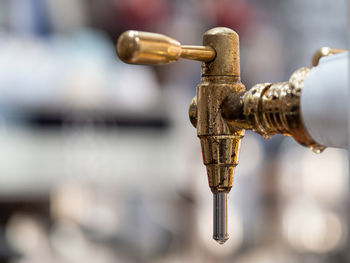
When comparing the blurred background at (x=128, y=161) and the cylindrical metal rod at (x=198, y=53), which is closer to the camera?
the cylindrical metal rod at (x=198, y=53)

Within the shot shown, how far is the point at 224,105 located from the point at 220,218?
0.07 metres

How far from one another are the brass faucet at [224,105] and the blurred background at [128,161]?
4.65 feet

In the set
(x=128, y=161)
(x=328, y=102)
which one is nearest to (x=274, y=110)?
(x=328, y=102)

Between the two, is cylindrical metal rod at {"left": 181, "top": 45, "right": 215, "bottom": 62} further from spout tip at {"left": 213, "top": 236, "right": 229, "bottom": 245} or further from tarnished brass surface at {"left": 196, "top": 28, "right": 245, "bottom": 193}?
spout tip at {"left": 213, "top": 236, "right": 229, "bottom": 245}

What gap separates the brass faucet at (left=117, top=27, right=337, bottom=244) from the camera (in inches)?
12.6

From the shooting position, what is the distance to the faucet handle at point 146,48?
31cm

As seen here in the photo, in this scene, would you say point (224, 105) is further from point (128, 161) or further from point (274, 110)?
point (128, 161)

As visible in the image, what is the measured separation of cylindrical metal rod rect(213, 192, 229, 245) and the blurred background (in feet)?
4.63

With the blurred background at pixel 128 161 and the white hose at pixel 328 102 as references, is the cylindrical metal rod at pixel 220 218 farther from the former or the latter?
the blurred background at pixel 128 161

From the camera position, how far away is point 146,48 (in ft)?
1.01

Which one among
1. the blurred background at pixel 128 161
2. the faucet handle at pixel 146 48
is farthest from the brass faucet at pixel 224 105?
the blurred background at pixel 128 161

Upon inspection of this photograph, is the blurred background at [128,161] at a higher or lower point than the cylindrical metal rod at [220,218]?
higher

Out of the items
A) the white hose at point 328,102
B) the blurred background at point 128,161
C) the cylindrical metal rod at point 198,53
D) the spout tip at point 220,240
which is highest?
the blurred background at point 128,161

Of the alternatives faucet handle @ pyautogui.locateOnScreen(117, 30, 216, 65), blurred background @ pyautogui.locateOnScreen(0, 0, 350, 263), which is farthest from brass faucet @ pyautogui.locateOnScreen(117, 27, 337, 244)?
blurred background @ pyautogui.locateOnScreen(0, 0, 350, 263)
